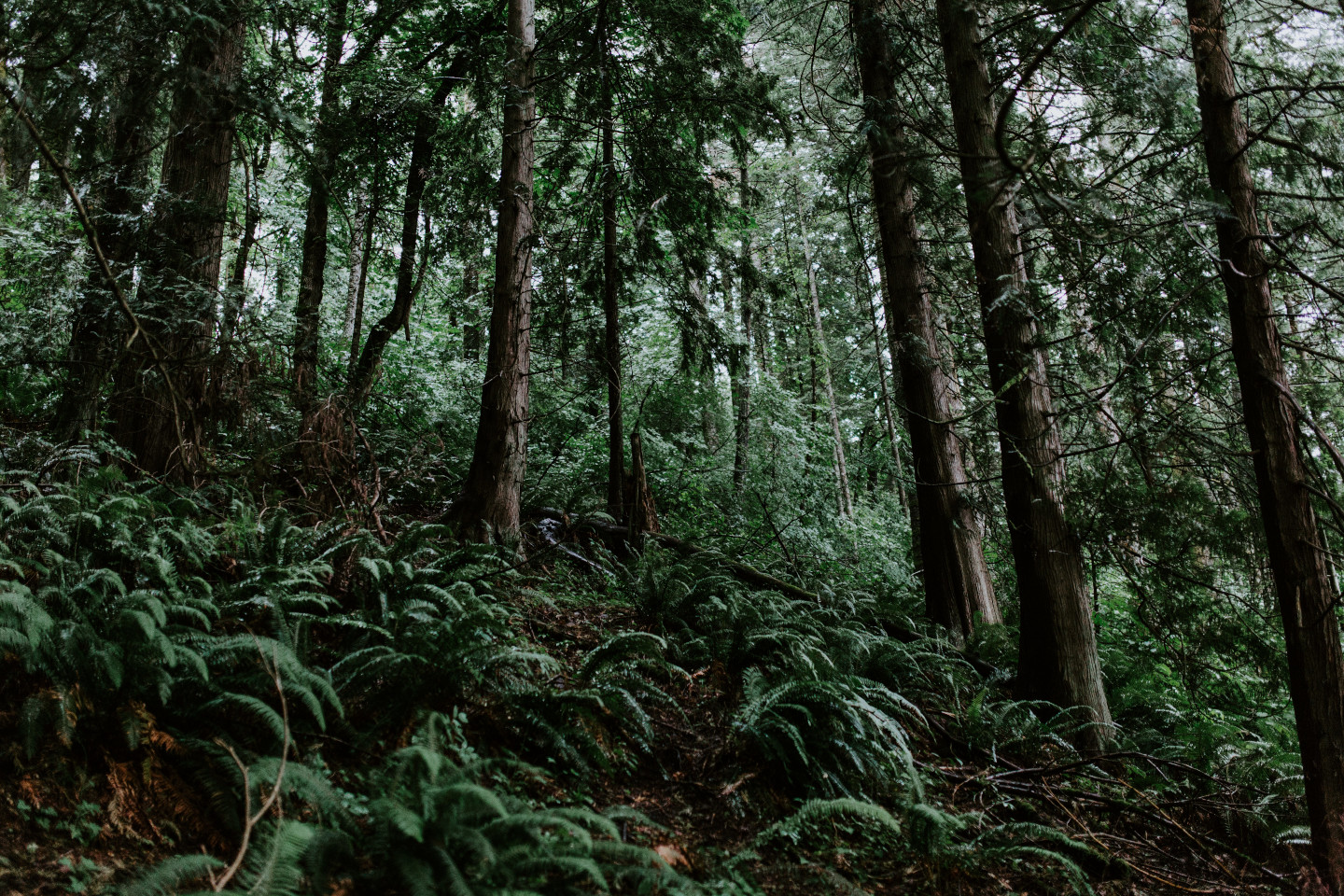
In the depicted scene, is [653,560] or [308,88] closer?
[653,560]

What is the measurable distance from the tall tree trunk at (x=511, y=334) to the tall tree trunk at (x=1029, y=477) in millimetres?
4205

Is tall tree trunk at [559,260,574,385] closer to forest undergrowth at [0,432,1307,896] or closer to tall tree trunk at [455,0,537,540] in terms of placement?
tall tree trunk at [455,0,537,540]

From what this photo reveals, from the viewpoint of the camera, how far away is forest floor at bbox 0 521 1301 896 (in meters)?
2.55

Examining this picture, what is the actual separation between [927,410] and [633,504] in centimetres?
365

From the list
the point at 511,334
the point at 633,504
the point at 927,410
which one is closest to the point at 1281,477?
the point at 927,410

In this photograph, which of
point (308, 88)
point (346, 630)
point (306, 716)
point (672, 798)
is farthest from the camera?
point (308, 88)

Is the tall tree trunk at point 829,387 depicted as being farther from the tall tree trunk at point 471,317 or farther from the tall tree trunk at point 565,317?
the tall tree trunk at point 565,317

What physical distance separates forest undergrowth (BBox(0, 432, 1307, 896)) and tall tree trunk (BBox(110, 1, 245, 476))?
0.52m

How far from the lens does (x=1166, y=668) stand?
7.90m

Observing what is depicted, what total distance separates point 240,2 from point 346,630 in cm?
574

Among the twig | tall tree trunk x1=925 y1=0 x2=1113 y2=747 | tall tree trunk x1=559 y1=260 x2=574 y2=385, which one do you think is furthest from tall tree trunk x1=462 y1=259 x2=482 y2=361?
the twig

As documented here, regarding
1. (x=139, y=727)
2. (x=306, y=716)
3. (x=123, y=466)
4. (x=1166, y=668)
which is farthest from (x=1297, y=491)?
(x=123, y=466)

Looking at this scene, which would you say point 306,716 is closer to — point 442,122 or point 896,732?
point 896,732

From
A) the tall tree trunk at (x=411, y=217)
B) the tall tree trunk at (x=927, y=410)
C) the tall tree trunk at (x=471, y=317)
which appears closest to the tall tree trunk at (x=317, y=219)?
the tall tree trunk at (x=411, y=217)
